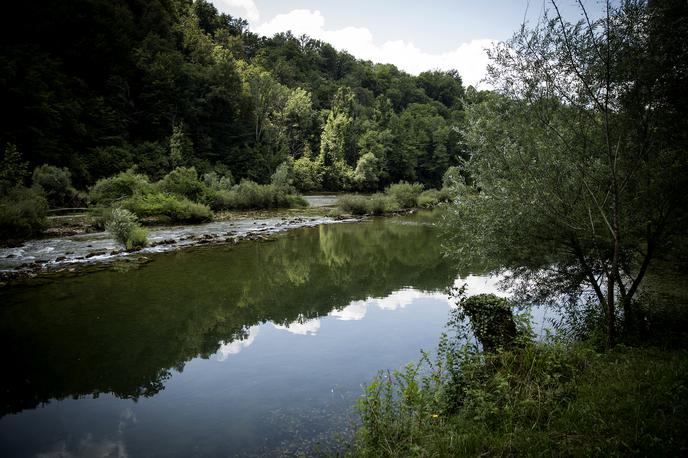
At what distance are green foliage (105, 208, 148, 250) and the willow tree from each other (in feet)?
59.0

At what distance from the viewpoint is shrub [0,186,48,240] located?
2158 cm

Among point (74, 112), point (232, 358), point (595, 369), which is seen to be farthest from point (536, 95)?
point (74, 112)

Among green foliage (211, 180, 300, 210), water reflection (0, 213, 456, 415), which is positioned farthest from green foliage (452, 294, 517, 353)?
green foliage (211, 180, 300, 210)

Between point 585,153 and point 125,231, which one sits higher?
point 585,153

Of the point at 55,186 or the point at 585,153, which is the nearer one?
the point at 585,153

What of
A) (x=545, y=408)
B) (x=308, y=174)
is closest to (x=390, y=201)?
(x=308, y=174)

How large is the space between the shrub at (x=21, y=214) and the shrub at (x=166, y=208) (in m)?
6.11

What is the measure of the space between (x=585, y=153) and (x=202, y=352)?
31.7ft

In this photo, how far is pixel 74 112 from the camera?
42906 mm

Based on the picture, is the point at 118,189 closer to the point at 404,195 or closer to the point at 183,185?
the point at 183,185

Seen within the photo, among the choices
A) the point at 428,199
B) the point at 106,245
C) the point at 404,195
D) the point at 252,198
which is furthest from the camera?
the point at 428,199

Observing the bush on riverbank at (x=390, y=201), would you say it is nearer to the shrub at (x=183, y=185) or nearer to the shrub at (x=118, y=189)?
the shrub at (x=183, y=185)

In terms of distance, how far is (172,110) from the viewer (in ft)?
187

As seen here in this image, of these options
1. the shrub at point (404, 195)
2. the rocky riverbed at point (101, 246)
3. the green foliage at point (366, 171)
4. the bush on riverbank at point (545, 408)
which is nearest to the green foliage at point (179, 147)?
the rocky riverbed at point (101, 246)
